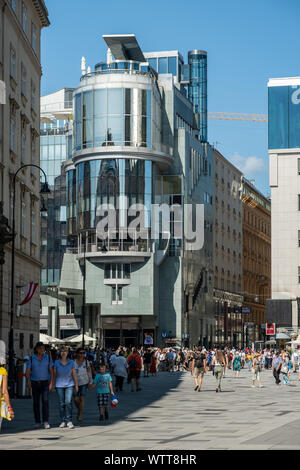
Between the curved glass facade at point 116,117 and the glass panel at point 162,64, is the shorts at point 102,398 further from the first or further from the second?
the glass panel at point 162,64

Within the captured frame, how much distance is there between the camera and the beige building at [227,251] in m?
130

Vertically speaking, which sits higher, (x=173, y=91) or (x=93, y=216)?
(x=173, y=91)

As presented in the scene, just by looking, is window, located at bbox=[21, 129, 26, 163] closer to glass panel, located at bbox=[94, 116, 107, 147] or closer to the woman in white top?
the woman in white top

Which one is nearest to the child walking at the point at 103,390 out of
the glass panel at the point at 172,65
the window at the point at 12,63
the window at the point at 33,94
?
the window at the point at 12,63

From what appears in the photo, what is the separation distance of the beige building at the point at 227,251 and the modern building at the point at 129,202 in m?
20.3

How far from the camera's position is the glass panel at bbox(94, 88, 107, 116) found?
10000 centimetres

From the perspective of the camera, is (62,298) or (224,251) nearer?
(62,298)

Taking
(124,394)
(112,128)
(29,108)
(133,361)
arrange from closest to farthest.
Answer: (124,394) < (133,361) < (29,108) < (112,128)

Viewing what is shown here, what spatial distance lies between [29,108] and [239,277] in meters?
98.8

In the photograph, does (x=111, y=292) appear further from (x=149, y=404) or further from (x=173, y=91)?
(x=149, y=404)

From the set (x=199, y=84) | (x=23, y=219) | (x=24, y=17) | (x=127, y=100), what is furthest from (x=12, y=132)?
(x=199, y=84)

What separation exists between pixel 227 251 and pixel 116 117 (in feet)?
147

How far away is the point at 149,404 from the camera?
30500 millimetres
